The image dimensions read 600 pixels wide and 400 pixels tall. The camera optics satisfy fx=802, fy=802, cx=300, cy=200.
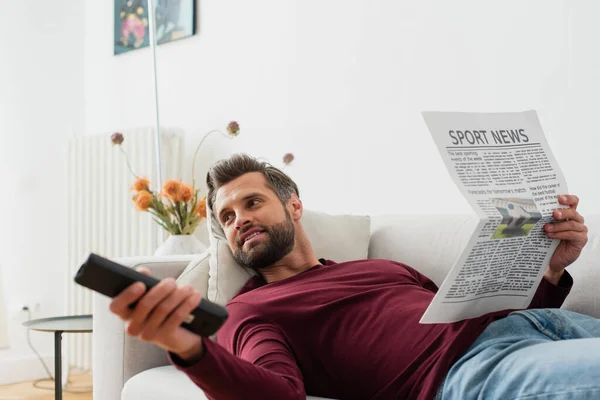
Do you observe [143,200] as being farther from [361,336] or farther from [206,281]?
[361,336]

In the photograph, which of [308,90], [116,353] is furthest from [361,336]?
[308,90]

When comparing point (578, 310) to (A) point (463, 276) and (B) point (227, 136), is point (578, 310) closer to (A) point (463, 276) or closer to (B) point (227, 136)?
(A) point (463, 276)

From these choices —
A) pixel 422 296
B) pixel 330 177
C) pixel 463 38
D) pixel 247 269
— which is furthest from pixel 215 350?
pixel 330 177

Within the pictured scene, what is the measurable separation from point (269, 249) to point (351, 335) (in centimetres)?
39

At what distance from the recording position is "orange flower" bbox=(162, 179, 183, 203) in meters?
2.65

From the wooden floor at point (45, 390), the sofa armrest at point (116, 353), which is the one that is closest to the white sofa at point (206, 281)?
the sofa armrest at point (116, 353)

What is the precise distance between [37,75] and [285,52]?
4.72 ft

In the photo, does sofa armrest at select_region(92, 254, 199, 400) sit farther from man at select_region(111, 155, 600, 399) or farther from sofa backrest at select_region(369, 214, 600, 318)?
sofa backrest at select_region(369, 214, 600, 318)

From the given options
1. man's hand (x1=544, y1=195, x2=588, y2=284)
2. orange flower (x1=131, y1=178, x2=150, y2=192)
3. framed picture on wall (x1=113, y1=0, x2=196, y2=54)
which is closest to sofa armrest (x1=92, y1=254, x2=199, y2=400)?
orange flower (x1=131, y1=178, x2=150, y2=192)

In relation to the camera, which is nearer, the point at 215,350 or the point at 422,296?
the point at 215,350

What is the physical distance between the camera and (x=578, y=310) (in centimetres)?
173

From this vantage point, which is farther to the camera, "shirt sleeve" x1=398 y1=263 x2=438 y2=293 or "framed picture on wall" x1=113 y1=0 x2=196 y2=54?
"framed picture on wall" x1=113 y1=0 x2=196 y2=54

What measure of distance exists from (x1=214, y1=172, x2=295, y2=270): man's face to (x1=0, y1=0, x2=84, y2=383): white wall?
2176 mm

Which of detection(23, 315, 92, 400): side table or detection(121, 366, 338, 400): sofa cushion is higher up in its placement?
detection(121, 366, 338, 400): sofa cushion
